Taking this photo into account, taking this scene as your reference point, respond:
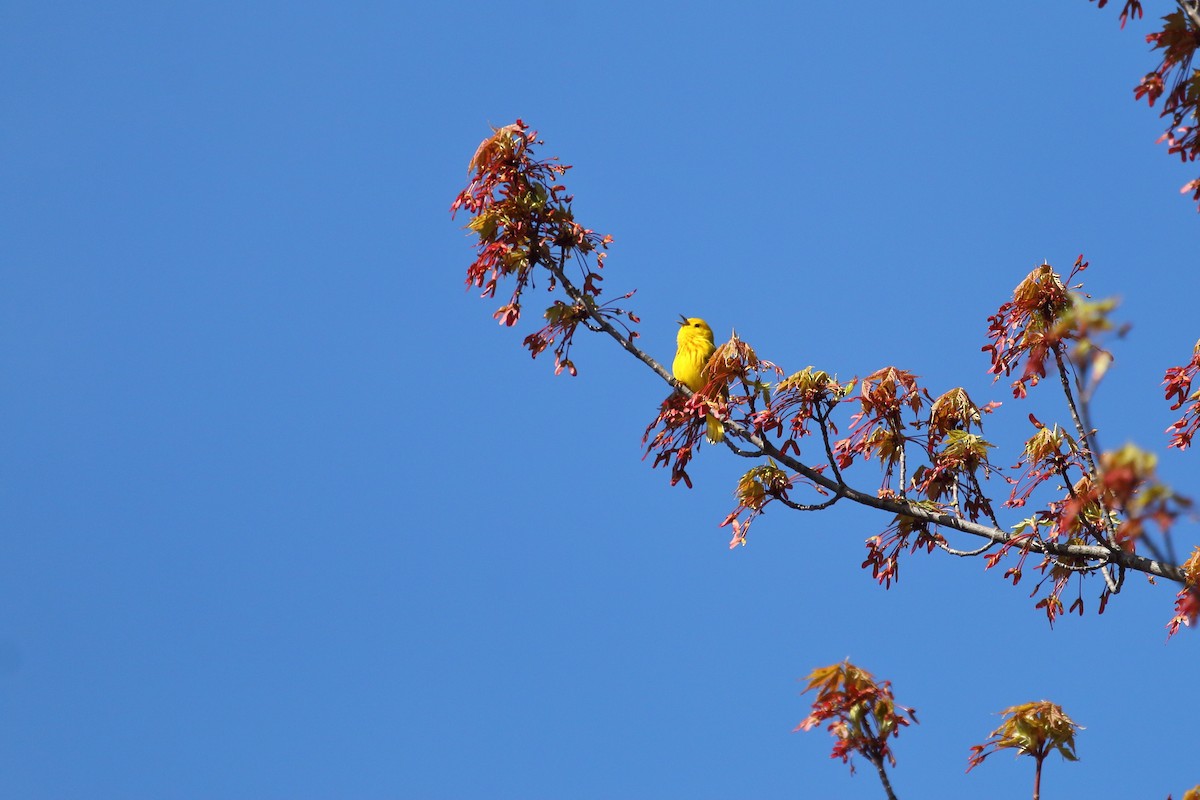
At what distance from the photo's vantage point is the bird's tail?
706 cm

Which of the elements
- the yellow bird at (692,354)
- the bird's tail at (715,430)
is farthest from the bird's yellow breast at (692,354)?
the bird's tail at (715,430)

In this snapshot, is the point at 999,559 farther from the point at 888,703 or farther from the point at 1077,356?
the point at 1077,356

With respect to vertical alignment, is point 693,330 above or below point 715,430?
above

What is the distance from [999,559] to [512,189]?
3.66 metres

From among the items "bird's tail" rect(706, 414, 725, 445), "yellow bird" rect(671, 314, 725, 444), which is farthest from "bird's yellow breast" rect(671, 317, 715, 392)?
"bird's tail" rect(706, 414, 725, 445)

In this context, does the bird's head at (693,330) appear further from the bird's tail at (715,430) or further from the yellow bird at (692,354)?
the bird's tail at (715,430)

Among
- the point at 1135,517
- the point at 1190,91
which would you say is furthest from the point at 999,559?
the point at 1135,517

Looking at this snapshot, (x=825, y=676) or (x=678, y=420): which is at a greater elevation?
(x=678, y=420)

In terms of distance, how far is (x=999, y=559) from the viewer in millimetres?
6938

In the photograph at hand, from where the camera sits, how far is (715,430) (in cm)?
715

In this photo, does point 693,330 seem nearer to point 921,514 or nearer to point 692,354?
point 692,354

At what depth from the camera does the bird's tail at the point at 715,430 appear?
7062 mm

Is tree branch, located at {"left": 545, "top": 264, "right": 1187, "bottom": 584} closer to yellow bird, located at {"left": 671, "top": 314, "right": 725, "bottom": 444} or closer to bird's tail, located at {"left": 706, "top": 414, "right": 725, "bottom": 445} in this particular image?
bird's tail, located at {"left": 706, "top": 414, "right": 725, "bottom": 445}

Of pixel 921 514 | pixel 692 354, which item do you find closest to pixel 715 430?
pixel 921 514
